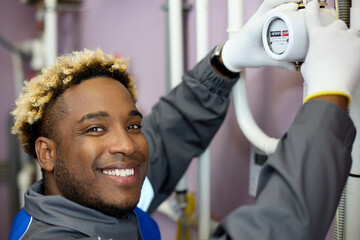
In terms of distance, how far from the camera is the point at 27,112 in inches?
33.0

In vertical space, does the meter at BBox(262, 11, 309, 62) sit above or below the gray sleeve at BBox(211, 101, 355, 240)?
above

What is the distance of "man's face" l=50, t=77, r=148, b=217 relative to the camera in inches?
29.7

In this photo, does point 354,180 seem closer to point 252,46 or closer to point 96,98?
point 252,46

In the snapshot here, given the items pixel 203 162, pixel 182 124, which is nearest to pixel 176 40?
pixel 182 124

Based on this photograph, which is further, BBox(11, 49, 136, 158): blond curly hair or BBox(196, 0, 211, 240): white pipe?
BBox(196, 0, 211, 240): white pipe

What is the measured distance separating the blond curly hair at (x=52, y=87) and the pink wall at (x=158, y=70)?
0.36 metres

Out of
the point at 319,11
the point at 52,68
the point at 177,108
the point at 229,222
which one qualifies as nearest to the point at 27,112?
the point at 52,68

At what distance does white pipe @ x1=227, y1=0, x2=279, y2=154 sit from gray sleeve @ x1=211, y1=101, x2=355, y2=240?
0.26 meters

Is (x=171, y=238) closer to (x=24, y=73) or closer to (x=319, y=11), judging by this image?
(x=319, y=11)

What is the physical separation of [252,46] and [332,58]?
0.24 m

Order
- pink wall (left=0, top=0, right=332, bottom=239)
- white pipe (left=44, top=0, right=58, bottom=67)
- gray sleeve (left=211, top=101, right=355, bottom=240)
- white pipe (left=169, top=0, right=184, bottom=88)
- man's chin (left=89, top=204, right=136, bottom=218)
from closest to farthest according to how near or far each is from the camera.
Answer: gray sleeve (left=211, top=101, right=355, bottom=240), man's chin (left=89, top=204, right=136, bottom=218), pink wall (left=0, top=0, right=332, bottom=239), white pipe (left=169, top=0, right=184, bottom=88), white pipe (left=44, top=0, right=58, bottom=67)

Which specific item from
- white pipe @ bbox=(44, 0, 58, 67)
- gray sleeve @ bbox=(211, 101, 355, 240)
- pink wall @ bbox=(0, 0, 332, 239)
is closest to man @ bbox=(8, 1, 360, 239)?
gray sleeve @ bbox=(211, 101, 355, 240)

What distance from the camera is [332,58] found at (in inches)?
23.3

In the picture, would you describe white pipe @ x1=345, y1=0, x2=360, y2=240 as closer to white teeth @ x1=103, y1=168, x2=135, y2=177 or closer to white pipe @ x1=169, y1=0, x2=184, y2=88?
white teeth @ x1=103, y1=168, x2=135, y2=177
